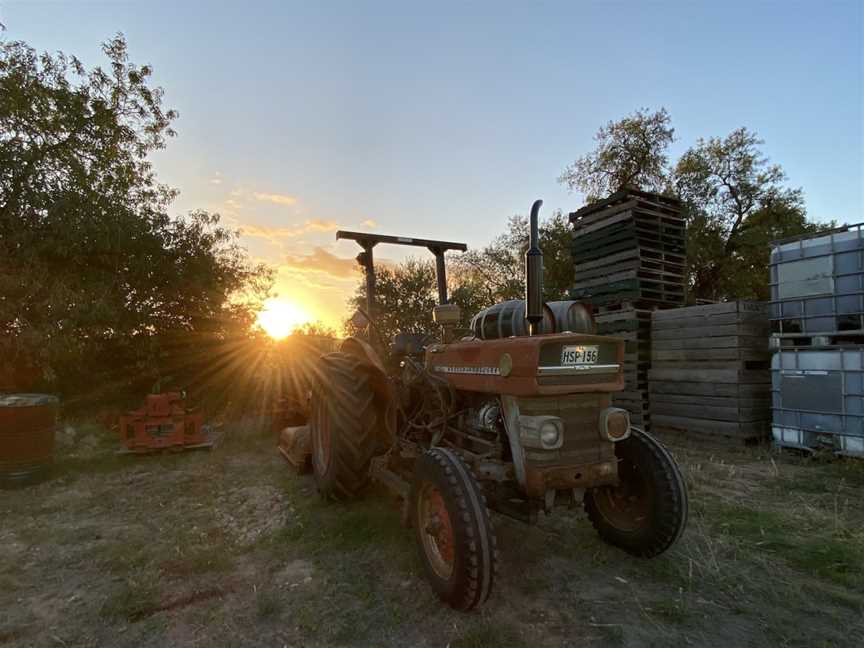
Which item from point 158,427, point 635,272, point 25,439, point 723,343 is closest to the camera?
point 25,439

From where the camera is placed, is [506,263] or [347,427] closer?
[347,427]

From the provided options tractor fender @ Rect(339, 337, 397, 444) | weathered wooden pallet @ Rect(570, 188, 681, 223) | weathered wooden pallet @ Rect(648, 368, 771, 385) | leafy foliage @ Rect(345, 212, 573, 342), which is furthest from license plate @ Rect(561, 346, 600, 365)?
leafy foliage @ Rect(345, 212, 573, 342)

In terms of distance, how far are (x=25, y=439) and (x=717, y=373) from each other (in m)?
8.40

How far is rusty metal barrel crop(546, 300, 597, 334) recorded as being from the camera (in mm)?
3066

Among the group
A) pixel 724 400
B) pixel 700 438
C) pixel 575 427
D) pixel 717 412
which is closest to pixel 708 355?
pixel 724 400

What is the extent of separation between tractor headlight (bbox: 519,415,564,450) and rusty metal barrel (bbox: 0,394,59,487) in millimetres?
5250

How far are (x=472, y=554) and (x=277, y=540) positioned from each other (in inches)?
70.2

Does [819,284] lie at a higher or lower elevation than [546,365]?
higher

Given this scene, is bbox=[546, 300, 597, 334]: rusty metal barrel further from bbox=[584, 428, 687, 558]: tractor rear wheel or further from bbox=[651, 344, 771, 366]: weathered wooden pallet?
bbox=[651, 344, 771, 366]: weathered wooden pallet

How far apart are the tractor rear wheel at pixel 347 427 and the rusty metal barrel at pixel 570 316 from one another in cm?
164

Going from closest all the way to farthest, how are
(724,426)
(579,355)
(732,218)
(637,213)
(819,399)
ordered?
(579,355) → (819,399) → (724,426) → (637,213) → (732,218)

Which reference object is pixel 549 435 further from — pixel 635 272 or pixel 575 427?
pixel 635 272

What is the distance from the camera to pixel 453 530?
7.43 feet

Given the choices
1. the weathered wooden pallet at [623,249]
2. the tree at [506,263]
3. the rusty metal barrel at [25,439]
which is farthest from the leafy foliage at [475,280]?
the rusty metal barrel at [25,439]
